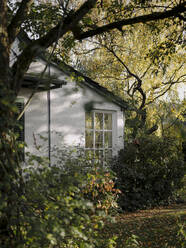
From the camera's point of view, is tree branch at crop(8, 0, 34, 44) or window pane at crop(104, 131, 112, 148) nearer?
tree branch at crop(8, 0, 34, 44)

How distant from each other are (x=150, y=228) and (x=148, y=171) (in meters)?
2.40

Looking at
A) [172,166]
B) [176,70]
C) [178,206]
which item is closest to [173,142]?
[172,166]

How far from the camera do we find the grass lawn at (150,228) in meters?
5.70

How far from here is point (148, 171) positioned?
9008 mm

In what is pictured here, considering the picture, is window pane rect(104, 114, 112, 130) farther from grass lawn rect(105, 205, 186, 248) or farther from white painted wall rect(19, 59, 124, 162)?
grass lawn rect(105, 205, 186, 248)

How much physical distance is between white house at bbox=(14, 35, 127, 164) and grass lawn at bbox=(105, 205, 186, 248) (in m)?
1.77

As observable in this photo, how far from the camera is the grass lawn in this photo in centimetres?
570

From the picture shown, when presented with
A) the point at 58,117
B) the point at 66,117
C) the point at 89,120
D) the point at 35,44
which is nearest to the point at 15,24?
the point at 35,44

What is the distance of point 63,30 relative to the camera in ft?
11.0

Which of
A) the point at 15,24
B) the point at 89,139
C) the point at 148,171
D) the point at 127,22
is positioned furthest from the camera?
the point at 89,139

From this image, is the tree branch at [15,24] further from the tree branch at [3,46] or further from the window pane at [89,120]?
the window pane at [89,120]

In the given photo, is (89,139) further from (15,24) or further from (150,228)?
(15,24)

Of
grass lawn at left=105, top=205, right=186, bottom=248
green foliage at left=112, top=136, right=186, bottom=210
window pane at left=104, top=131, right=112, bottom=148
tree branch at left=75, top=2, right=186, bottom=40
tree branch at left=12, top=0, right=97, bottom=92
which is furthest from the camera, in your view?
window pane at left=104, top=131, right=112, bottom=148

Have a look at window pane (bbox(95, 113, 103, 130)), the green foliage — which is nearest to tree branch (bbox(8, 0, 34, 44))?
the green foliage
